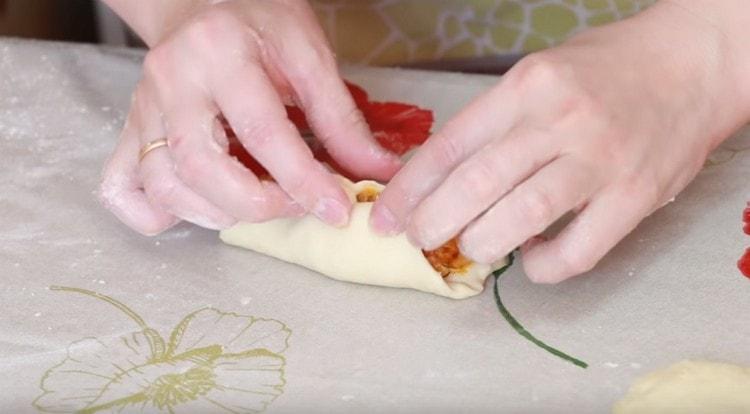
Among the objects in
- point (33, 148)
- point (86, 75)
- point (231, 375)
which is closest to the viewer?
point (231, 375)

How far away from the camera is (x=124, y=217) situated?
29.1 inches

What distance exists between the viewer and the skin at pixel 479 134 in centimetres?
62

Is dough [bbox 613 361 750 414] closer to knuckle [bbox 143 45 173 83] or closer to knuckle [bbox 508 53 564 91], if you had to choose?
knuckle [bbox 508 53 564 91]

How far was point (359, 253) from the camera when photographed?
685mm

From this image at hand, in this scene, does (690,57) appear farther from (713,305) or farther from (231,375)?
(231,375)

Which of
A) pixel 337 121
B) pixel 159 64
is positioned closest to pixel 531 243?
pixel 337 121

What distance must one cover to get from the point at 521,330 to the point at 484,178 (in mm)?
98

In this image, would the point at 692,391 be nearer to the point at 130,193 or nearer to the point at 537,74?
the point at 537,74

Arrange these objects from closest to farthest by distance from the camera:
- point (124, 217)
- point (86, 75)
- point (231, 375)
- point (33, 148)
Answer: point (231, 375) → point (124, 217) → point (33, 148) → point (86, 75)

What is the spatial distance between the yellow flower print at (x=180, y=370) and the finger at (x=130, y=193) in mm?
83

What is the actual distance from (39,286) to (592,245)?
0.35 m

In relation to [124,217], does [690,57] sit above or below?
above

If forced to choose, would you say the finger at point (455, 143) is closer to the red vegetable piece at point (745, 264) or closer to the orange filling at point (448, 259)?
the orange filling at point (448, 259)

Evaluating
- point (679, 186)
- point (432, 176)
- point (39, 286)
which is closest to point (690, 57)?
point (679, 186)
